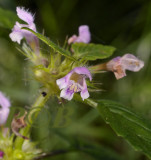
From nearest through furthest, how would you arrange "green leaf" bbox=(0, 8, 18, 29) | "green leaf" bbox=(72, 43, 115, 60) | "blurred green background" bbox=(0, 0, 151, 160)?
"green leaf" bbox=(72, 43, 115, 60) → "green leaf" bbox=(0, 8, 18, 29) → "blurred green background" bbox=(0, 0, 151, 160)

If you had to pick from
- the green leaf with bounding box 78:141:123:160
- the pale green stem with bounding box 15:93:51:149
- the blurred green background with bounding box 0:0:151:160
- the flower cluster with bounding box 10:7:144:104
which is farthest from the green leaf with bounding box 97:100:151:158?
the blurred green background with bounding box 0:0:151:160

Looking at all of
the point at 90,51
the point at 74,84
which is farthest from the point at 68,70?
the point at 90,51

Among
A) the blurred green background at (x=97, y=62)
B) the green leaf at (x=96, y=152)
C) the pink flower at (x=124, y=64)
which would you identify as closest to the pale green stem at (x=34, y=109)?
the pink flower at (x=124, y=64)

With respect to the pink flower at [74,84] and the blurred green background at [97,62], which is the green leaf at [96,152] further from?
the pink flower at [74,84]

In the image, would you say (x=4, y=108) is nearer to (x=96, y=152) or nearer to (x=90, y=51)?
(x=90, y=51)

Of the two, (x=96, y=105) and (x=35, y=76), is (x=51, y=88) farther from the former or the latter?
(x=96, y=105)

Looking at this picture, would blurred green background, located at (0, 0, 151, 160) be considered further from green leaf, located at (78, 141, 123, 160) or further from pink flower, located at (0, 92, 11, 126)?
pink flower, located at (0, 92, 11, 126)
